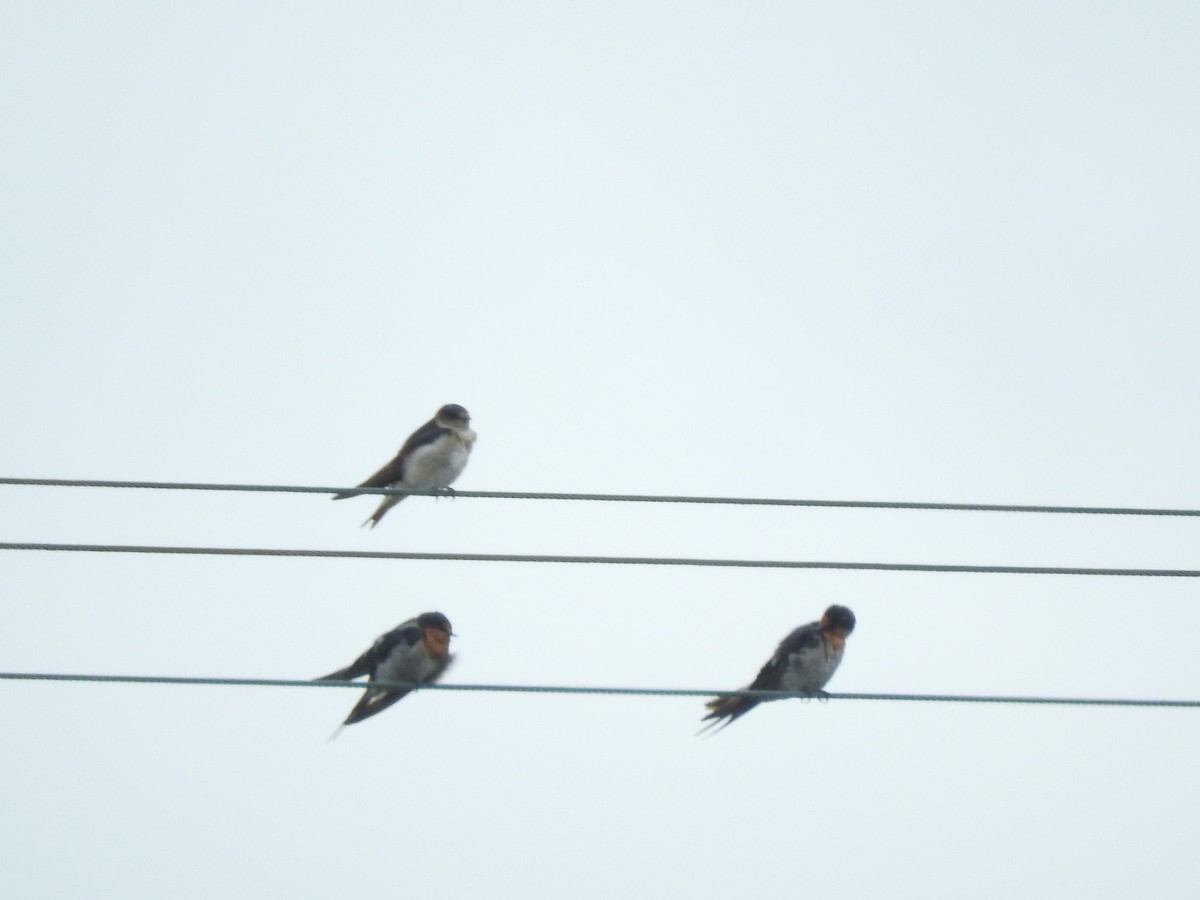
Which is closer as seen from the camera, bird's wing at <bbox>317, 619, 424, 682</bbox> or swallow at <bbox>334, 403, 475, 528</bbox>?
bird's wing at <bbox>317, 619, 424, 682</bbox>

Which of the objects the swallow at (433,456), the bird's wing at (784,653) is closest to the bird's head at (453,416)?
the swallow at (433,456)

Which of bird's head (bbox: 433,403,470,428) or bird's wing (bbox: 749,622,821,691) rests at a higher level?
bird's head (bbox: 433,403,470,428)

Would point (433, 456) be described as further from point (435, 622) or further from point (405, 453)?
point (435, 622)

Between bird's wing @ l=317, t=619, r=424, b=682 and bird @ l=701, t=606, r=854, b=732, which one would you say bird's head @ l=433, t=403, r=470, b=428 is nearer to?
bird's wing @ l=317, t=619, r=424, b=682

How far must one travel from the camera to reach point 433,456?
12.6 meters

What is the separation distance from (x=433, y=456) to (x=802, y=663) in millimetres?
2459

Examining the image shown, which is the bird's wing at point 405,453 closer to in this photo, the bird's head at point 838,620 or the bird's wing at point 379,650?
the bird's wing at point 379,650

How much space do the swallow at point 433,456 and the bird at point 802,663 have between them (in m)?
2.09

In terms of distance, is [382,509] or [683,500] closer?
[683,500]

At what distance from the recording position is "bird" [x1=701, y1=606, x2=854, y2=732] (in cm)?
1177

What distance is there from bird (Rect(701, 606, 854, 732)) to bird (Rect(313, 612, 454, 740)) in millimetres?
1517

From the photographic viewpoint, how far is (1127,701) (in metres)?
8.10

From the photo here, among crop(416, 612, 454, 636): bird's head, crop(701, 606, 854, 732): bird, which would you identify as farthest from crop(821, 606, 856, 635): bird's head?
crop(416, 612, 454, 636): bird's head

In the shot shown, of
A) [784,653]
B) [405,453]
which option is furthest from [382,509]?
[784,653]
